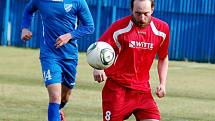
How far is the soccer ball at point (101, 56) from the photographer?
7.44 m

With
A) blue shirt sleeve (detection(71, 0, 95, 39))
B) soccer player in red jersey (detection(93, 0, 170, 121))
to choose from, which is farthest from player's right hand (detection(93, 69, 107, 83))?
blue shirt sleeve (detection(71, 0, 95, 39))

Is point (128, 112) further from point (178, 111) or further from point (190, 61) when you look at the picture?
point (190, 61)

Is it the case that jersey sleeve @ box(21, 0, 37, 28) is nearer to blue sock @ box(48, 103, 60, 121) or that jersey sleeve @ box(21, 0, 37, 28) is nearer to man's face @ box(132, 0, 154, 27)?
blue sock @ box(48, 103, 60, 121)

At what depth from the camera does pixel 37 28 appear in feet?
94.0

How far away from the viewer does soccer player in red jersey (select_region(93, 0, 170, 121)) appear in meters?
7.48

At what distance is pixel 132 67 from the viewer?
754 cm

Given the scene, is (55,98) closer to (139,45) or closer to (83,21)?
(83,21)

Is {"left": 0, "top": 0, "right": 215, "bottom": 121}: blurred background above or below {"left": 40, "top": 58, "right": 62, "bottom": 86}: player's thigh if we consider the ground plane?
below

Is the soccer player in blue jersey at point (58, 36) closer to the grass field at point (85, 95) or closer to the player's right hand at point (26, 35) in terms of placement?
the player's right hand at point (26, 35)

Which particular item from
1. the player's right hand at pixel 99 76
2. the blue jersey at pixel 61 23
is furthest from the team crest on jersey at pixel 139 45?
the blue jersey at pixel 61 23

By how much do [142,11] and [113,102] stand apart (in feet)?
3.40

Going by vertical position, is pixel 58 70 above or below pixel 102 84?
above

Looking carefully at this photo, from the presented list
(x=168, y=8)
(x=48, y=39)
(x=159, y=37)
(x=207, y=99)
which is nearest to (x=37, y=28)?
(x=168, y=8)

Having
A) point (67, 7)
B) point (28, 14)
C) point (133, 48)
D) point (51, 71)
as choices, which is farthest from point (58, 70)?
point (133, 48)
